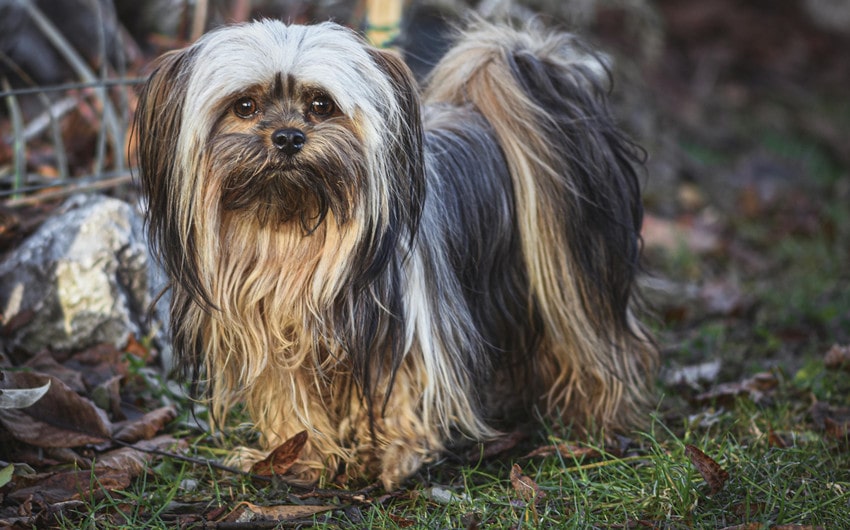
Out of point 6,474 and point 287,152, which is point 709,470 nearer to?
point 287,152

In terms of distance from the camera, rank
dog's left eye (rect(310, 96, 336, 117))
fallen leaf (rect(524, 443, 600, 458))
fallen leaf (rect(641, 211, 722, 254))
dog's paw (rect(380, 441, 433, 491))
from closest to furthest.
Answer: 1. dog's left eye (rect(310, 96, 336, 117))
2. dog's paw (rect(380, 441, 433, 491))
3. fallen leaf (rect(524, 443, 600, 458))
4. fallen leaf (rect(641, 211, 722, 254))

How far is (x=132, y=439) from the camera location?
11.4 feet

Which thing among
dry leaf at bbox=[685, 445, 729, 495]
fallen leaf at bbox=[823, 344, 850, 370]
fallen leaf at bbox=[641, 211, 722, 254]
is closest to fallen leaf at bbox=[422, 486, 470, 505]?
dry leaf at bbox=[685, 445, 729, 495]

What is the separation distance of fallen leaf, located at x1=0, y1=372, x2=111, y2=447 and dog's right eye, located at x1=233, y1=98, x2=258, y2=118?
45.1 inches

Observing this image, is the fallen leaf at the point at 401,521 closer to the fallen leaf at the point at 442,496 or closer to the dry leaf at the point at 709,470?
the fallen leaf at the point at 442,496

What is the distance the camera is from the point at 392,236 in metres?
2.97

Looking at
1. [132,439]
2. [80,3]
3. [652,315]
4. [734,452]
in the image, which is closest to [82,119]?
[80,3]

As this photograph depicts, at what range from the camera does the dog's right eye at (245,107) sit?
288 cm

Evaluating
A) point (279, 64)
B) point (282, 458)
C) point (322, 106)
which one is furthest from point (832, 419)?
point (279, 64)

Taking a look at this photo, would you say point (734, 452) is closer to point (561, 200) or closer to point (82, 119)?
point (561, 200)

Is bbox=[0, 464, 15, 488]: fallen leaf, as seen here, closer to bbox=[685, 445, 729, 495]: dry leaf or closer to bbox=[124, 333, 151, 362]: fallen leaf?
bbox=[124, 333, 151, 362]: fallen leaf

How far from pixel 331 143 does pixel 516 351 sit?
1246 mm

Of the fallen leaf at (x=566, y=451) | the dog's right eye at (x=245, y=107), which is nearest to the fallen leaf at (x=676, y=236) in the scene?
the fallen leaf at (x=566, y=451)

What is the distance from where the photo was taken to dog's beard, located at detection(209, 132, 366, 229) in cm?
281
